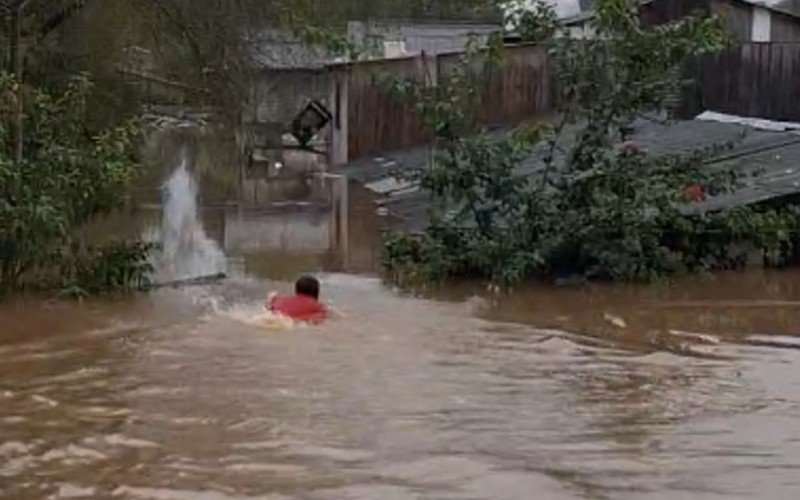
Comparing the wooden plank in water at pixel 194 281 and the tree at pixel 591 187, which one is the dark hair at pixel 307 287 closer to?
the tree at pixel 591 187

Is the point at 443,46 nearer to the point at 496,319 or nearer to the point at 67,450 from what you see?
the point at 496,319

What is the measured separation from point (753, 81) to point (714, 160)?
9947 mm

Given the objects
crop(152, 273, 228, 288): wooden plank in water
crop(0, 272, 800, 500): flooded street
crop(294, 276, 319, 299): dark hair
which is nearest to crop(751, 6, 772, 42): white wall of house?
crop(0, 272, 800, 500): flooded street

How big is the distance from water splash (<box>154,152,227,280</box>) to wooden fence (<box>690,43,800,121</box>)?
1068 cm

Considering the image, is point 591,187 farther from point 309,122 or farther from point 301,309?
point 309,122

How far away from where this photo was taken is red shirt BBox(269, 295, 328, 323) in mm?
15383

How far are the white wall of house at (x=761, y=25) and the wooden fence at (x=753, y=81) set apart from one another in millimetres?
2411

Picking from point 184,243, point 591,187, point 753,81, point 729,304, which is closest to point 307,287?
point 591,187

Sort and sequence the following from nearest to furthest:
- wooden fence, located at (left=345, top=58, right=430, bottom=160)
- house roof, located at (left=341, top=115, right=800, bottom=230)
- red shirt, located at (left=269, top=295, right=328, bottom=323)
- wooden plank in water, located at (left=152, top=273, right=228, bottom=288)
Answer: red shirt, located at (left=269, top=295, right=328, bottom=323) → wooden plank in water, located at (left=152, top=273, right=228, bottom=288) → house roof, located at (left=341, top=115, right=800, bottom=230) → wooden fence, located at (left=345, top=58, right=430, bottom=160)

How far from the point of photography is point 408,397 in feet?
39.1

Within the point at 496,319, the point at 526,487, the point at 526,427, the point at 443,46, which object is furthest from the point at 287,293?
the point at 443,46

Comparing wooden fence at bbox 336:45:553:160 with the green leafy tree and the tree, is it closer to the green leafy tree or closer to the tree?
the tree

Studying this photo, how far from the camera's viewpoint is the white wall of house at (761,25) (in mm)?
33750

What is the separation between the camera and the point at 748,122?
28.3 meters
